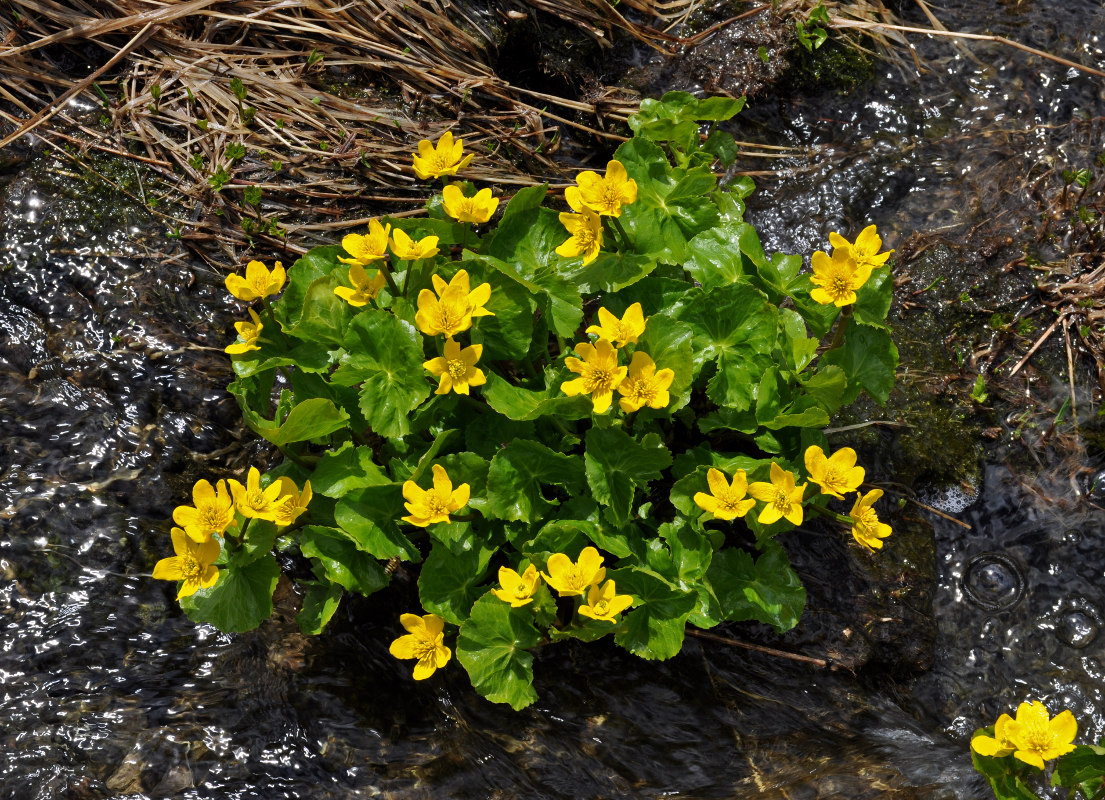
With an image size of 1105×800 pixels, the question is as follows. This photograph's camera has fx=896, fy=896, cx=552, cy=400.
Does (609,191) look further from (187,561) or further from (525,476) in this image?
(187,561)

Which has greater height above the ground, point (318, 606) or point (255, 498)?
point (255, 498)

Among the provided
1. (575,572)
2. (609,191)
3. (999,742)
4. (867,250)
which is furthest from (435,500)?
(999,742)

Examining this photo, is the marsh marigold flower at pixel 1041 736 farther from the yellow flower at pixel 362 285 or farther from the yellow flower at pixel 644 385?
the yellow flower at pixel 362 285

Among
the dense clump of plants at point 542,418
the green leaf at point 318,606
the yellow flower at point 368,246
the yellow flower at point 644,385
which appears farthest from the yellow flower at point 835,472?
the green leaf at point 318,606

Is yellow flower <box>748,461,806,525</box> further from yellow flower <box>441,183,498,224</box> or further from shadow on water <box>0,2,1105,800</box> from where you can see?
yellow flower <box>441,183,498,224</box>

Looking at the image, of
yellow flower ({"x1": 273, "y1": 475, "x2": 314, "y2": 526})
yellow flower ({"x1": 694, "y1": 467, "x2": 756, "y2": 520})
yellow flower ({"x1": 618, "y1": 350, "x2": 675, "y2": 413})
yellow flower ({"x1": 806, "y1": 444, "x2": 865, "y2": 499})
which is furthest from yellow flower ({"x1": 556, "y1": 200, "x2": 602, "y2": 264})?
yellow flower ({"x1": 273, "y1": 475, "x2": 314, "y2": 526})

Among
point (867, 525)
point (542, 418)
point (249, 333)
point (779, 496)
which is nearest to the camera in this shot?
point (779, 496)
